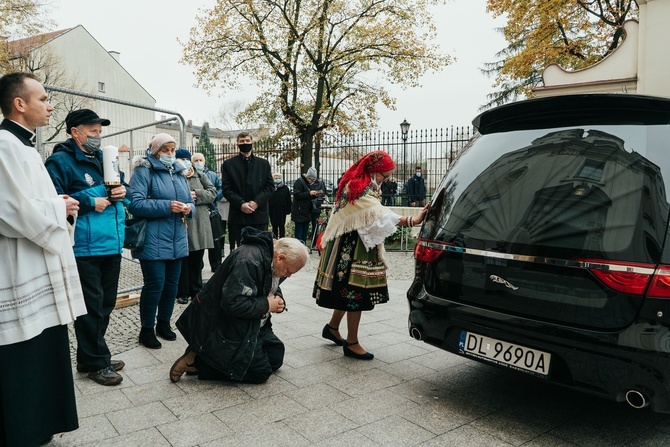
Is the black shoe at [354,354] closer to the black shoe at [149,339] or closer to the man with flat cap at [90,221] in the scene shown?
the black shoe at [149,339]

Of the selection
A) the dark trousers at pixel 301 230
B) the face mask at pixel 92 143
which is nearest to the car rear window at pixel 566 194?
the face mask at pixel 92 143

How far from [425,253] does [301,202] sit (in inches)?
330

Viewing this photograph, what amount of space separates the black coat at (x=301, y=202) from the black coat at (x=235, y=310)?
26.2 ft

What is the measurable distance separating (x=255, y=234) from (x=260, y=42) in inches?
785

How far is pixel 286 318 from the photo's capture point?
5.75 m

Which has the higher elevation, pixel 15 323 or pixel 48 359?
pixel 15 323

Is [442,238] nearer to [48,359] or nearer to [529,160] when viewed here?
[529,160]

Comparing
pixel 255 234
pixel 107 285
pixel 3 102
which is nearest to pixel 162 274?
pixel 107 285

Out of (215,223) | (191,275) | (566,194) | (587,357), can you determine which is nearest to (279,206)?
(215,223)

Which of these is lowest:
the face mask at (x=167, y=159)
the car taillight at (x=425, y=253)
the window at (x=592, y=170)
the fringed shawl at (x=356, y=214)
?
the car taillight at (x=425, y=253)

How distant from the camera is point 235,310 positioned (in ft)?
11.2

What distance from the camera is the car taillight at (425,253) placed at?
3.34 metres

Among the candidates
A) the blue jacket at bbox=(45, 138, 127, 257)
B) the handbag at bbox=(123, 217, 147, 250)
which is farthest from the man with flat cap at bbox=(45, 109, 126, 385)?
the handbag at bbox=(123, 217, 147, 250)

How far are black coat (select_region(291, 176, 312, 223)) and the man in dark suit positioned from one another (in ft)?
15.5
